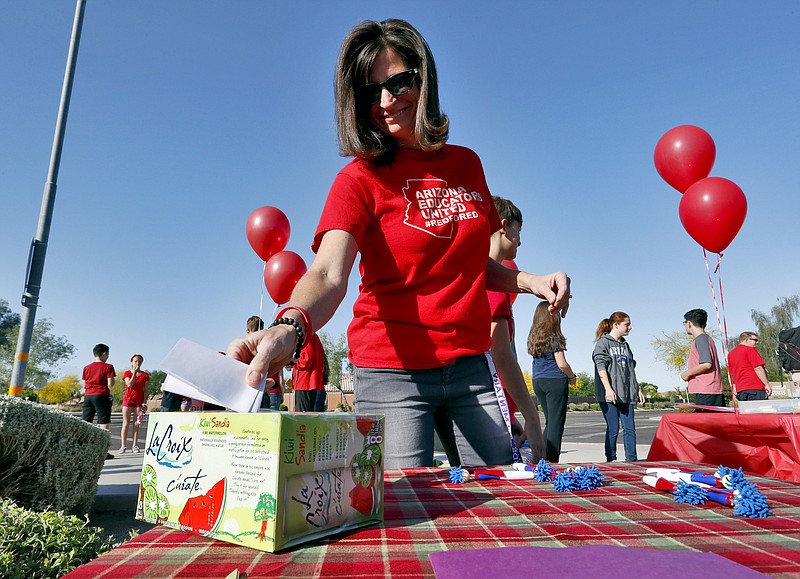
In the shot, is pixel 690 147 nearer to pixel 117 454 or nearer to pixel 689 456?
pixel 689 456

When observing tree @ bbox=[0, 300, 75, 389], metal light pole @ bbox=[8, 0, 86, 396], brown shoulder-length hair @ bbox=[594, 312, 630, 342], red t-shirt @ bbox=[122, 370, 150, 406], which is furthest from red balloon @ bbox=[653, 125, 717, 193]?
tree @ bbox=[0, 300, 75, 389]

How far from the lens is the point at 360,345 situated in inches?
61.6

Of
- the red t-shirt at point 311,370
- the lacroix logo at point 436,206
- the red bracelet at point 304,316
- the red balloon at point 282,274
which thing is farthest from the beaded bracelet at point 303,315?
the red balloon at point 282,274

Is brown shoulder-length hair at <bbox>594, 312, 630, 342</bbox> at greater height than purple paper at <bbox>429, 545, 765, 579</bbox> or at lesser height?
greater

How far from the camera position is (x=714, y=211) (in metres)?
4.69

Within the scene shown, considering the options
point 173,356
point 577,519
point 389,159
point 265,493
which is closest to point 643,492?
point 577,519

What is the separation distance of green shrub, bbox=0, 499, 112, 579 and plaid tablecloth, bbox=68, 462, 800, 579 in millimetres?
1158

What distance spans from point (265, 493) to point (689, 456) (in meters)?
2.03

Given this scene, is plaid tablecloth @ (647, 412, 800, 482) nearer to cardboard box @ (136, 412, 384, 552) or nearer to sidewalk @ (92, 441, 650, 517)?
sidewalk @ (92, 441, 650, 517)

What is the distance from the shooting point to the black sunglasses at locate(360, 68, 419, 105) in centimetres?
158

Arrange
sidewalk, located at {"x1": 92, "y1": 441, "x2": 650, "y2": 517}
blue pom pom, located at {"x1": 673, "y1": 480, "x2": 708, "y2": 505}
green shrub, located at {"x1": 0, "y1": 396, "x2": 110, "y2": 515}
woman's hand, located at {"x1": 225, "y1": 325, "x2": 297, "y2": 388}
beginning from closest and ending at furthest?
woman's hand, located at {"x1": 225, "y1": 325, "x2": 297, "y2": 388}
blue pom pom, located at {"x1": 673, "y1": 480, "x2": 708, "y2": 505}
green shrub, located at {"x1": 0, "y1": 396, "x2": 110, "y2": 515}
sidewalk, located at {"x1": 92, "y1": 441, "x2": 650, "y2": 517}

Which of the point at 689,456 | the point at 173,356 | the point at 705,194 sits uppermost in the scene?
the point at 705,194

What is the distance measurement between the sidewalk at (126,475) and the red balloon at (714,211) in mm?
2611

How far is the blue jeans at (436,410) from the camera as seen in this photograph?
1.48 metres
